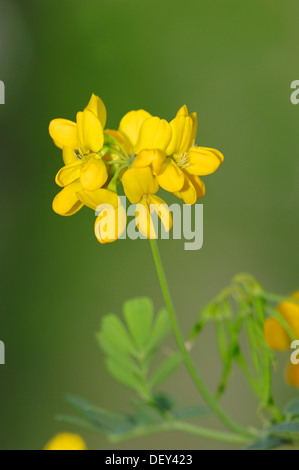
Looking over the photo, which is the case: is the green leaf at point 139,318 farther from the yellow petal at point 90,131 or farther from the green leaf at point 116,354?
the yellow petal at point 90,131

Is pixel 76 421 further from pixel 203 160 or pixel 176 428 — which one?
pixel 203 160

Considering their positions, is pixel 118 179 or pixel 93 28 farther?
pixel 93 28

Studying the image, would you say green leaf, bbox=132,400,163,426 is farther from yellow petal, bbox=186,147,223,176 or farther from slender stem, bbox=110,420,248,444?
yellow petal, bbox=186,147,223,176

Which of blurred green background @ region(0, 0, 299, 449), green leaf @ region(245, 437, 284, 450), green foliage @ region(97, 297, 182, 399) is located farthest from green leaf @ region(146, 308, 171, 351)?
blurred green background @ region(0, 0, 299, 449)

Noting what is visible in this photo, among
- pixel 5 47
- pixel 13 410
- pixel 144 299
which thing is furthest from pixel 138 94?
pixel 144 299

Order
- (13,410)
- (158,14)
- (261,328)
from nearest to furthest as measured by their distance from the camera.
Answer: (261,328), (13,410), (158,14)

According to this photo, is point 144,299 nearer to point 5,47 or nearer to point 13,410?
point 13,410
